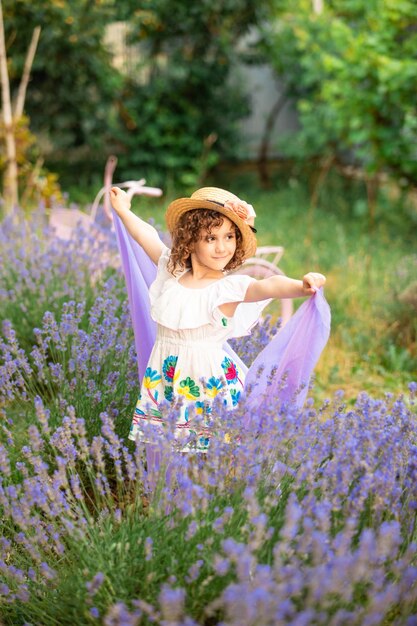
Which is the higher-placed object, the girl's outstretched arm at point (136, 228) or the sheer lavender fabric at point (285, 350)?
the girl's outstretched arm at point (136, 228)

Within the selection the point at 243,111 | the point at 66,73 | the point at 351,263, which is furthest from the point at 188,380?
the point at 243,111

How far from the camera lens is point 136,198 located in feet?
30.3

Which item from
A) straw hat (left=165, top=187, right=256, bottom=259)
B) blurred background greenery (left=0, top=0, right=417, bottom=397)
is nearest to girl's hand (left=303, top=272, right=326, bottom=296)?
straw hat (left=165, top=187, right=256, bottom=259)

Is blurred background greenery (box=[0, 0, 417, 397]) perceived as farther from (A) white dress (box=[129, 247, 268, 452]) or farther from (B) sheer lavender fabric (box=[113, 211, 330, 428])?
(A) white dress (box=[129, 247, 268, 452])

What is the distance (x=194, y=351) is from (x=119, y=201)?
56cm

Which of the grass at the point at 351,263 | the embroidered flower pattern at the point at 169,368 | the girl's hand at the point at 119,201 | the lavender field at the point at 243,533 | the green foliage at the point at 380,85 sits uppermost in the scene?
the green foliage at the point at 380,85

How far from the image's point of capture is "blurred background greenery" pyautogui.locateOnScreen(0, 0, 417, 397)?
710cm

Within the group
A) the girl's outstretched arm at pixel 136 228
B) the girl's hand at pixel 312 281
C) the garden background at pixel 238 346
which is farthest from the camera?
the girl's outstretched arm at pixel 136 228

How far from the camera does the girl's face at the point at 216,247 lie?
2293 millimetres

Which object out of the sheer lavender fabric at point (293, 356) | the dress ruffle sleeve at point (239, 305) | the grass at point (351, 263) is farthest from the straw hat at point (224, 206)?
the grass at point (351, 263)

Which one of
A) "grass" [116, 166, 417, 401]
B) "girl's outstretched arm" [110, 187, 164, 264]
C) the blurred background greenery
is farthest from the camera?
the blurred background greenery

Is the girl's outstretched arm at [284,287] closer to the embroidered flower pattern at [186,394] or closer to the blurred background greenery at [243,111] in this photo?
the embroidered flower pattern at [186,394]

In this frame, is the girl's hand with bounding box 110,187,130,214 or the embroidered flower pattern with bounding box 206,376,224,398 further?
the girl's hand with bounding box 110,187,130,214

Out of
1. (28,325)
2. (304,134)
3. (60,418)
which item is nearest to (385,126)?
(304,134)
